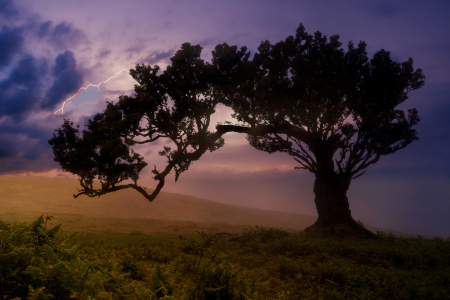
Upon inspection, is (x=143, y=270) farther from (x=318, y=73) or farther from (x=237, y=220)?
(x=237, y=220)

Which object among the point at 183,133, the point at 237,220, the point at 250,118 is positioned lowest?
the point at 237,220

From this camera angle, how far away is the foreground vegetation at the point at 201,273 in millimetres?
3799

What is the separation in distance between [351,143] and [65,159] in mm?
18197

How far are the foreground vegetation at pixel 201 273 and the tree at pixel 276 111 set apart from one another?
7598 millimetres

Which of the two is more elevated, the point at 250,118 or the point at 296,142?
the point at 250,118

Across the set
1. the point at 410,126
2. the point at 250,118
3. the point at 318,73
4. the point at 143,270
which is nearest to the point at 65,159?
the point at 250,118

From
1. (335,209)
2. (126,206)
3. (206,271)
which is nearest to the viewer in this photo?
(206,271)

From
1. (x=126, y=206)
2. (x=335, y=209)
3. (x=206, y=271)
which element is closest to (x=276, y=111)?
(x=335, y=209)

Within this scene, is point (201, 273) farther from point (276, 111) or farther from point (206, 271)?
point (276, 111)

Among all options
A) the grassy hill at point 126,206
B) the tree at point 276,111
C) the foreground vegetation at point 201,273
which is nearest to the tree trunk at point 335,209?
the tree at point 276,111

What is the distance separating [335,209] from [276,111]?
7.31 metres

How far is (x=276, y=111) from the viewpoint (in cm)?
1747

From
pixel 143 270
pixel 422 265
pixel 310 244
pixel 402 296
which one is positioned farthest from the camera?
pixel 310 244

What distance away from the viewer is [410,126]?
58.5ft
